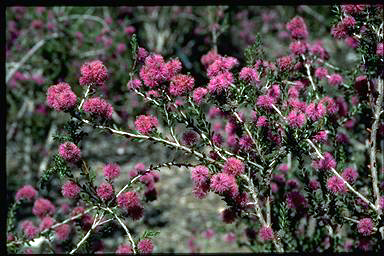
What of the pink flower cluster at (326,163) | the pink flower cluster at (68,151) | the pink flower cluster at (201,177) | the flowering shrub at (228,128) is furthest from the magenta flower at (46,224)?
the pink flower cluster at (326,163)

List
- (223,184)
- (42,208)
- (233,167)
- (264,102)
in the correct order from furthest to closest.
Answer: (42,208), (264,102), (233,167), (223,184)

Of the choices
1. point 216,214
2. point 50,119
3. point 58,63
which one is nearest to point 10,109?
point 50,119

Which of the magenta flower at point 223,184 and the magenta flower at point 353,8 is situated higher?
the magenta flower at point 353,8

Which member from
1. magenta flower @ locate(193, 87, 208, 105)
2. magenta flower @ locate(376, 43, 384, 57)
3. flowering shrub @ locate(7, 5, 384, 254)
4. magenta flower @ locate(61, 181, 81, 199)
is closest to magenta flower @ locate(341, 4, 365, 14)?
flowering shrub @ locate(7, 5, 384, 254)

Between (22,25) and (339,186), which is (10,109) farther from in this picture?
(339,186)

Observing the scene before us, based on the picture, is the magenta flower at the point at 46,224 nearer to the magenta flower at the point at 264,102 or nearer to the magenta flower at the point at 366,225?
the magenta flower at the point at 264,102

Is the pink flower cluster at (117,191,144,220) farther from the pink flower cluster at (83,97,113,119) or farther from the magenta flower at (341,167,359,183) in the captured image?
the magenta flower at (341,167,359,183)

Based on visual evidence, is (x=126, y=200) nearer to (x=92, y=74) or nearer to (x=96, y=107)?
(x=96, y=107)

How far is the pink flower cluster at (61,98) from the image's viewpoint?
167cm

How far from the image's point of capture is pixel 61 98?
1667 millimetres

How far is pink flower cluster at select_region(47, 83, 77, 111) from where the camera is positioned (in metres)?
1.67

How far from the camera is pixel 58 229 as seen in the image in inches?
97.0

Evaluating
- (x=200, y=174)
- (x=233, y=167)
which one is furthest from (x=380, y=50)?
(x=200, y=174)

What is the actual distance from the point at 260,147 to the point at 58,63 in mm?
3568
